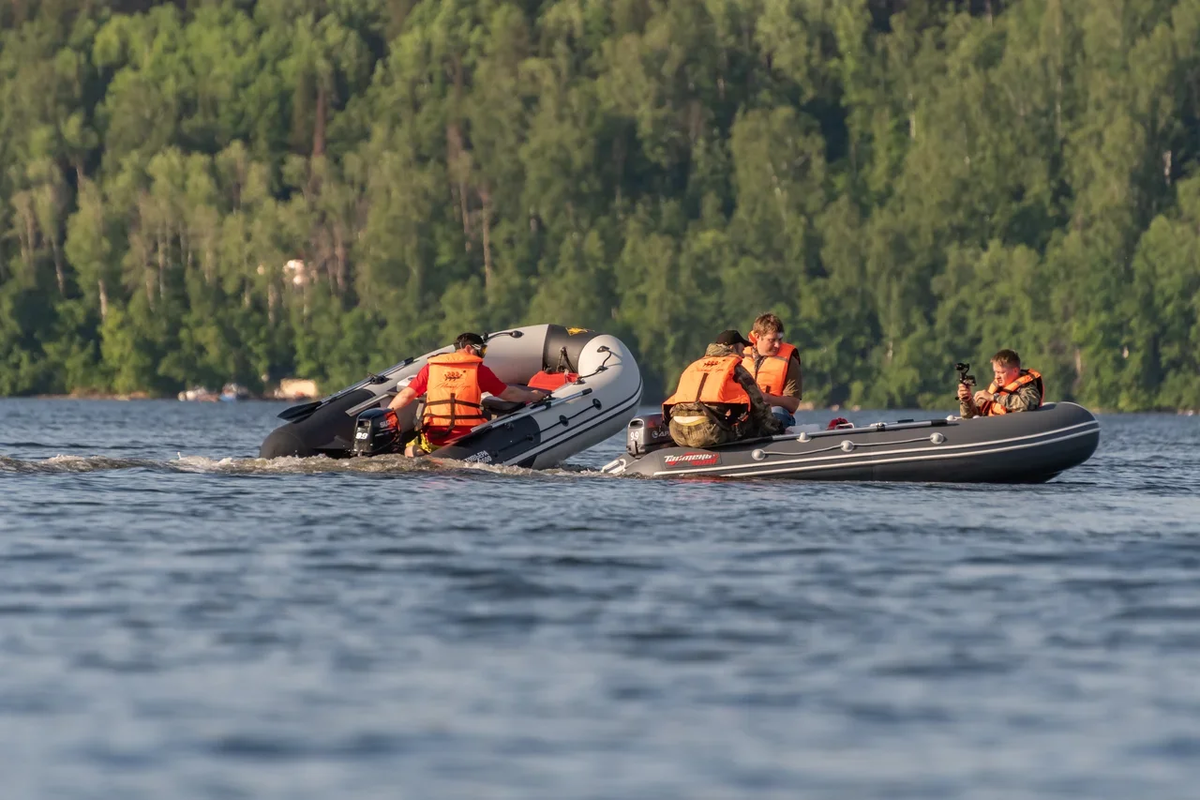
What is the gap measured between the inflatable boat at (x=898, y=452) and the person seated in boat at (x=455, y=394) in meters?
1.37

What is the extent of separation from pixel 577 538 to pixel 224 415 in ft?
137

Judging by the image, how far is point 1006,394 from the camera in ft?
59.9

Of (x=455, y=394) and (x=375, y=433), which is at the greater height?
(x=455, y=394)

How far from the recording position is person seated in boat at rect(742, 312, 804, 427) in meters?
18.0

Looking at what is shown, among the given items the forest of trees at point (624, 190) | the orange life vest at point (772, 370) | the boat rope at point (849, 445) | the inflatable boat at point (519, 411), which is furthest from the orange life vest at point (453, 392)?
the forest of trees at point (624, 190)

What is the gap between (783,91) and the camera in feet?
237

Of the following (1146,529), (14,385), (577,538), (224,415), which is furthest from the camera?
(14,385)

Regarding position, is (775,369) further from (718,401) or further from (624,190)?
(624,190)

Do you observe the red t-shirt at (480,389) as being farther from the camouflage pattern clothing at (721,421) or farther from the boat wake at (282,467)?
the camouflage pattern clothing at (721,421)

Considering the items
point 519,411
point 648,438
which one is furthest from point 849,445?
point 519,411

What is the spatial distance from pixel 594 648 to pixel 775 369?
31.0 ft

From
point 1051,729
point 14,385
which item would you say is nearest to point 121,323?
point 14,385

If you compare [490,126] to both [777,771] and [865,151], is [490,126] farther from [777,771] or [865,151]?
[777,771]

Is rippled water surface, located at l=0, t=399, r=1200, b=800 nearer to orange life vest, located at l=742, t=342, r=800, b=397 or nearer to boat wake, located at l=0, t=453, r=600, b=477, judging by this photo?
boat wake, located at l=0, t=453, r=600, b=477
